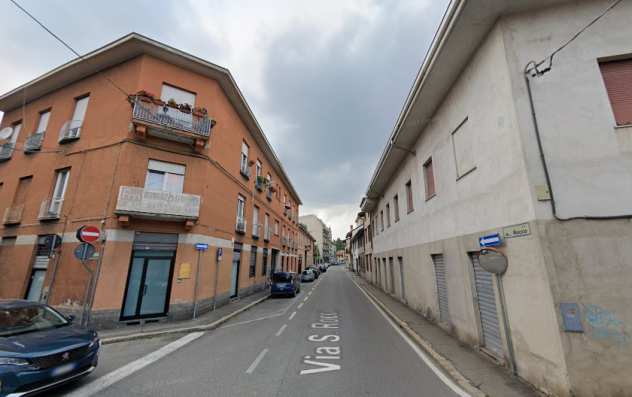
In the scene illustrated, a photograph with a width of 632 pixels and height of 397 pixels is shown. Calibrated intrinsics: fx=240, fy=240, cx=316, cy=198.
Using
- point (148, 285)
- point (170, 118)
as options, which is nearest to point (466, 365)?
point (148, 285)

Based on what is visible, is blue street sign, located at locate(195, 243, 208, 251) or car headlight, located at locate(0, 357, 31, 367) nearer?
car headlight, located at locate(0, 357, 31, 367)

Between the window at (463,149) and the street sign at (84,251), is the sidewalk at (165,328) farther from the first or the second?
the window at (463,149)

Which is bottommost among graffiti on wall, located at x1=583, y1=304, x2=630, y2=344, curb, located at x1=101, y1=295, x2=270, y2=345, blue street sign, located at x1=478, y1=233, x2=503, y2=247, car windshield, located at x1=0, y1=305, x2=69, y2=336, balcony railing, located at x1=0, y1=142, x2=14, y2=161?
curb, located at x1=101, y1=295, x2=270, y2=345

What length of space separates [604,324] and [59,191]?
17250 mm

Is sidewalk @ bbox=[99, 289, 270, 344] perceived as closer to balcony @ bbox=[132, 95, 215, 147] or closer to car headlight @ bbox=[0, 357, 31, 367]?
car headlight @ bbox=[0, 357, 31, 367]

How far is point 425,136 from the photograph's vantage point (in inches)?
364

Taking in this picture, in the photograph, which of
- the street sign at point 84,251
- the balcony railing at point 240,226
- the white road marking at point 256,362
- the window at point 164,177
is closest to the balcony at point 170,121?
the window at point 164,177

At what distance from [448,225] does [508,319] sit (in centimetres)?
300

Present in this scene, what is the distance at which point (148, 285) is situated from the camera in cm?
935

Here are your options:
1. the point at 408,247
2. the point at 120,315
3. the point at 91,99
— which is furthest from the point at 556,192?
the point at 91,99

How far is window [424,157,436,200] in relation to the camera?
9016 mm

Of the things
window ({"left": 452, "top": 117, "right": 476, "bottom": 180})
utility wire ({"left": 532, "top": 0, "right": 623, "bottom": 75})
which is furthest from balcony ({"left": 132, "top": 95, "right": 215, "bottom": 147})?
utility wire ({"left": 532, "top": 0, "right": 623, "bottom": 75})

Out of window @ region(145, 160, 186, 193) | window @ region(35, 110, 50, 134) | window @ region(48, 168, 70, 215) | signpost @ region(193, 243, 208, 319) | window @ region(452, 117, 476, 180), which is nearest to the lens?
window @ region(452, 117, 476, 180)

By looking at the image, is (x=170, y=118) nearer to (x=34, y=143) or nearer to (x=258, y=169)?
(x=34, y=143)
